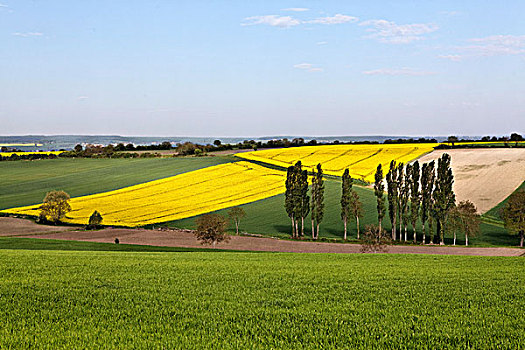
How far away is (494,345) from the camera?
1052cm

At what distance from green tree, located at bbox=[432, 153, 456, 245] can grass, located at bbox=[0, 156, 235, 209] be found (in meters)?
61.6

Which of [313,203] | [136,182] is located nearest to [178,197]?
[136,182]

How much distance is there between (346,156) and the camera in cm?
11869

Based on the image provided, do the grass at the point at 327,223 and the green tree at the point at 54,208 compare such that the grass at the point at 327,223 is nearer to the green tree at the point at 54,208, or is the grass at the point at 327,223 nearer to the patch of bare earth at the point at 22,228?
the patch of bare earth at the point at 22,228

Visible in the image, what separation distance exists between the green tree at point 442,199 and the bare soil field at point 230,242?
20.3ft

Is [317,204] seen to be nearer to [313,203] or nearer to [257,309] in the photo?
[313,203]

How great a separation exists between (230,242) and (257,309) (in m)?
43.7

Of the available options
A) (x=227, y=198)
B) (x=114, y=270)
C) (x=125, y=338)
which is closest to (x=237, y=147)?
(x=227, y=198)

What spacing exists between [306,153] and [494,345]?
118246mm

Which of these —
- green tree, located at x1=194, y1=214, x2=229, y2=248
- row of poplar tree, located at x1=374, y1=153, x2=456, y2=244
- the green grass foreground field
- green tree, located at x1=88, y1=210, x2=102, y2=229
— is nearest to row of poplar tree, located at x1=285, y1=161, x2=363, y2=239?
row of poplar tree, located at x1=374, y1=153, x2=456, y2=244

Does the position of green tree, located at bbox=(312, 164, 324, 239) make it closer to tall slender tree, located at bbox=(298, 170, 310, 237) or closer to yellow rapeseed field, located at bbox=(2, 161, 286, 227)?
tall slender tree, located at bbox=(298, 170, 310, 237)

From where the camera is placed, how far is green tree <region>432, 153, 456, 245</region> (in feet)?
206

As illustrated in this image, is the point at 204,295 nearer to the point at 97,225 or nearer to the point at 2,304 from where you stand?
the point at 2,304

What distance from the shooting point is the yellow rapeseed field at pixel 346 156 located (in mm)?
103188
